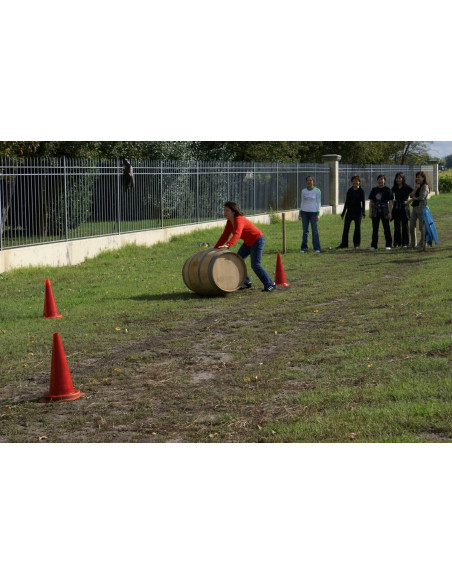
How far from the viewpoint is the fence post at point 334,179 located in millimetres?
39656

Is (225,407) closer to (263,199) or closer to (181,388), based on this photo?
(181,388)

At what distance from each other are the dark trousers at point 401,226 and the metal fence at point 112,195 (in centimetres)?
749

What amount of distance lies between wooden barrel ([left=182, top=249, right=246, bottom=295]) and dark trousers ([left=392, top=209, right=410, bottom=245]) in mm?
7954

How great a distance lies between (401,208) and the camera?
19.9 metres

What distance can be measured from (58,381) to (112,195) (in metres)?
15.5

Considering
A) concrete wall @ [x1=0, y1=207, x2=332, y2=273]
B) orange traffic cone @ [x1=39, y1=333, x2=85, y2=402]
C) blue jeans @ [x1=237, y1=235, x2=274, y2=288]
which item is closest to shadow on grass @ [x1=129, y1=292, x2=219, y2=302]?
blue jeans @ [x1=237, y1=235, x2=274, y2=288]

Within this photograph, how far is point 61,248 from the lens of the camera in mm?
19062

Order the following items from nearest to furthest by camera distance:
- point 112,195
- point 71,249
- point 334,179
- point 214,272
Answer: point 214,272 → point 71,249 → point 112,195 → point 334,179

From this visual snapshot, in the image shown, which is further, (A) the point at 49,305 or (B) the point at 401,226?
(B) the point at 401,226

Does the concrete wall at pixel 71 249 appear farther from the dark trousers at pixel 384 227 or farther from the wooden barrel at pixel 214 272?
the dark trousers at pixel 384 227

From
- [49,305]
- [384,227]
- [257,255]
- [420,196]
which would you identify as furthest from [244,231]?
[384,227]

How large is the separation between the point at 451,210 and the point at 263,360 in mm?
31241

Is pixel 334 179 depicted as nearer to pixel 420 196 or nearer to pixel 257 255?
pixel 420 196

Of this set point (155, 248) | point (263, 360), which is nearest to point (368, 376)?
point (263, 360)
